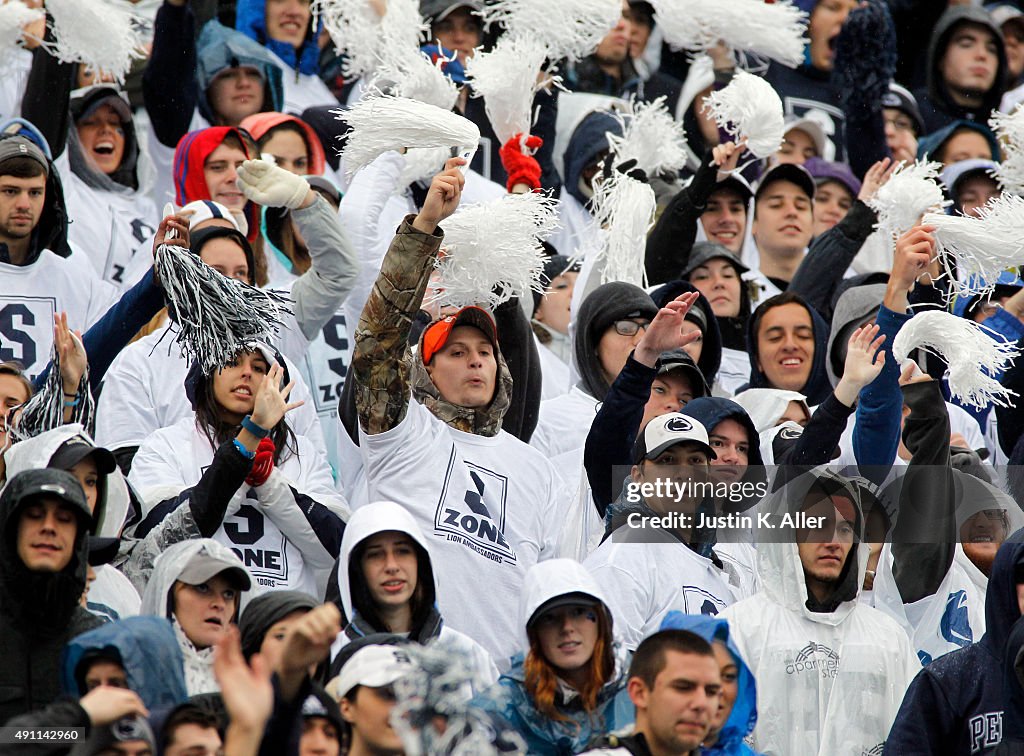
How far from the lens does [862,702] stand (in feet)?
22.9

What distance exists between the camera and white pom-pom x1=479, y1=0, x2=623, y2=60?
33.0 ft

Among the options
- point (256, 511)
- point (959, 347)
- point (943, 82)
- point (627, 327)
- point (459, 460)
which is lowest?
point (256, 511)

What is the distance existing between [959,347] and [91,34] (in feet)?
14.6

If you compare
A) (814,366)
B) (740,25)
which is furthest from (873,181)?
(740,25)

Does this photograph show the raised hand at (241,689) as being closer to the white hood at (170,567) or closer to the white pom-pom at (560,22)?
the white hood at (170,567)

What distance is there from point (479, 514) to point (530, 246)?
3.50 ft

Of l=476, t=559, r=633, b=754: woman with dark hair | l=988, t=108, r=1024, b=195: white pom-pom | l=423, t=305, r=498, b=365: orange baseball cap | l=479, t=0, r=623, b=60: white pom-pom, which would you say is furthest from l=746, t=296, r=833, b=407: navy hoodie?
l=476, t=559, r=633, b=754: woman with dark hair

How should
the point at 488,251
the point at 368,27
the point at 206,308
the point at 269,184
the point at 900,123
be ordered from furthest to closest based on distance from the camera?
the point at 900,123 < the point at 368,27 < the point at 269,184 < the point at 488,251 < the point at 206,308

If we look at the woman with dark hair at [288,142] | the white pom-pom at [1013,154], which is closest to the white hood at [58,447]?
the woman with dark hair at [288,142]

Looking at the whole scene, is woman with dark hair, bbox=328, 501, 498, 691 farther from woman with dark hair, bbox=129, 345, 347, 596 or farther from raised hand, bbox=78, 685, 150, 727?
raised hand, bbox=78, 685, 150, 727

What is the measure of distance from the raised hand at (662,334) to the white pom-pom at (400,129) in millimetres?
1016

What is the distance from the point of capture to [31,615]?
19.6 ft

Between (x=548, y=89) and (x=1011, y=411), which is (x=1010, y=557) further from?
(x=548, y=89)

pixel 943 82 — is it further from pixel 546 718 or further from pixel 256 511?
pixel 546 718
